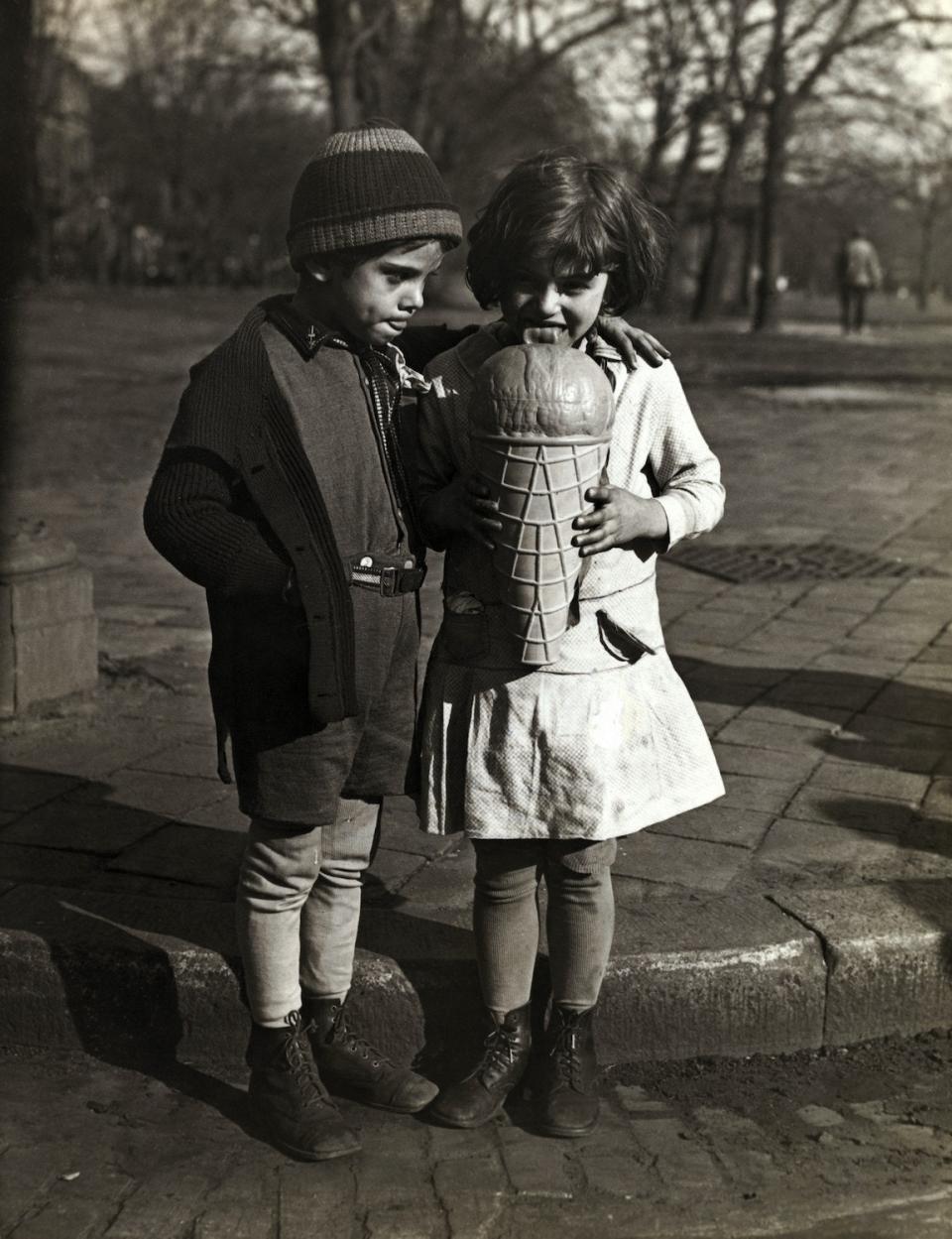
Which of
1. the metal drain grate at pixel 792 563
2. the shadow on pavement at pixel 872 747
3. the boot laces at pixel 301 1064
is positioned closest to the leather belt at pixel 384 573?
the boot laces at pixel 301 1064

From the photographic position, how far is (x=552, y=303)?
2529mm

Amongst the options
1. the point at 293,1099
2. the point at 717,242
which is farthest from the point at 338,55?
the point at 717,242

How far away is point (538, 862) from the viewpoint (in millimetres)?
2861

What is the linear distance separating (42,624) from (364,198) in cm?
287

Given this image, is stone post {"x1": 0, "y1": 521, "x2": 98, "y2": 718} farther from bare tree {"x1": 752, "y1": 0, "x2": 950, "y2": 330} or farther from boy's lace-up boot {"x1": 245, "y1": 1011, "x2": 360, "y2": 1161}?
bare tree {"x1": 752, "y1": 0, "x2": 950, "y2": 330}

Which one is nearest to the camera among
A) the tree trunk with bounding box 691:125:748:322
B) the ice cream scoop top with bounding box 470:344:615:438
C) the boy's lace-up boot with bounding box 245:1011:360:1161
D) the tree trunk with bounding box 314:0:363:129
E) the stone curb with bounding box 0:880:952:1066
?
the ice cream scoop top with bounding box 470:344:615:438

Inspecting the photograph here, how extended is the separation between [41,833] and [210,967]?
35.6 inches

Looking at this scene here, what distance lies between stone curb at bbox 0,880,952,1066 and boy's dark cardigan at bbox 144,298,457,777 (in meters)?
0.83

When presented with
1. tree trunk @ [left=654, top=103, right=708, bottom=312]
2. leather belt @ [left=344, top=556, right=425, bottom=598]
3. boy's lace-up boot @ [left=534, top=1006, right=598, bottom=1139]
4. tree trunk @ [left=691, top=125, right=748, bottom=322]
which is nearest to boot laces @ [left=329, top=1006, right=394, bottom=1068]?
boy's lace-up boot @ [left=534, top=1006, right=598, bottom=1139]

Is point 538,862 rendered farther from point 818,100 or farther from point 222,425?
point 818,100

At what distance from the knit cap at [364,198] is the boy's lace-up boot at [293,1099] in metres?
1.35

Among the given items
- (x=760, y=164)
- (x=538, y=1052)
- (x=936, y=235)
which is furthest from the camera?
(x=936, y=235)

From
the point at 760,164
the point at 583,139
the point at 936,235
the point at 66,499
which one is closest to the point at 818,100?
the point at 583,139

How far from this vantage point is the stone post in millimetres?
4930
